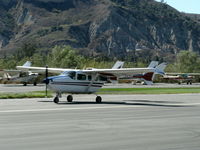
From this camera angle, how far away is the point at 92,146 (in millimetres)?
11797

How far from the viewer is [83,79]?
31391mm

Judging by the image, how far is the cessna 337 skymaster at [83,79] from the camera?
29.5 metres

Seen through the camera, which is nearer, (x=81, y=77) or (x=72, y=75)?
(x=72, y=75)

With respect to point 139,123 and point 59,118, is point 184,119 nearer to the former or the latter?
point 139,123

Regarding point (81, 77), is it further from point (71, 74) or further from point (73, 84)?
point (73, 84)

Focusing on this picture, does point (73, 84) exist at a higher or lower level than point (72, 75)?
lower

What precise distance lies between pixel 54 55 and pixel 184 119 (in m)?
107

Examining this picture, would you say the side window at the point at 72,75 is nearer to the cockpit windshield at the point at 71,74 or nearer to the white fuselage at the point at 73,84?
the cockpit windshield at the point at 71,74

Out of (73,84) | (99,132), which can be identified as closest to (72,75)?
(73,84)

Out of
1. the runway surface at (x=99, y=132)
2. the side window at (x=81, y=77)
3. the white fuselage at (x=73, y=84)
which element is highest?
the side window at (x=81, y=77)

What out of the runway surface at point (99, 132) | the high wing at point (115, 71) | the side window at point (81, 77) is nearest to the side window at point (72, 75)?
the side window at point (81, 77)

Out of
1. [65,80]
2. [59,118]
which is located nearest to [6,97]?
[65,80]

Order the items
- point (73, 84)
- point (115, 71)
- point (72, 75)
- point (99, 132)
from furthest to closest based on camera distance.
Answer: point (115, 71) → point (72, 75) → point (73, 84) → point (99, 132)

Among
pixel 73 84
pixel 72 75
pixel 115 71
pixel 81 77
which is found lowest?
pixel 73 84
